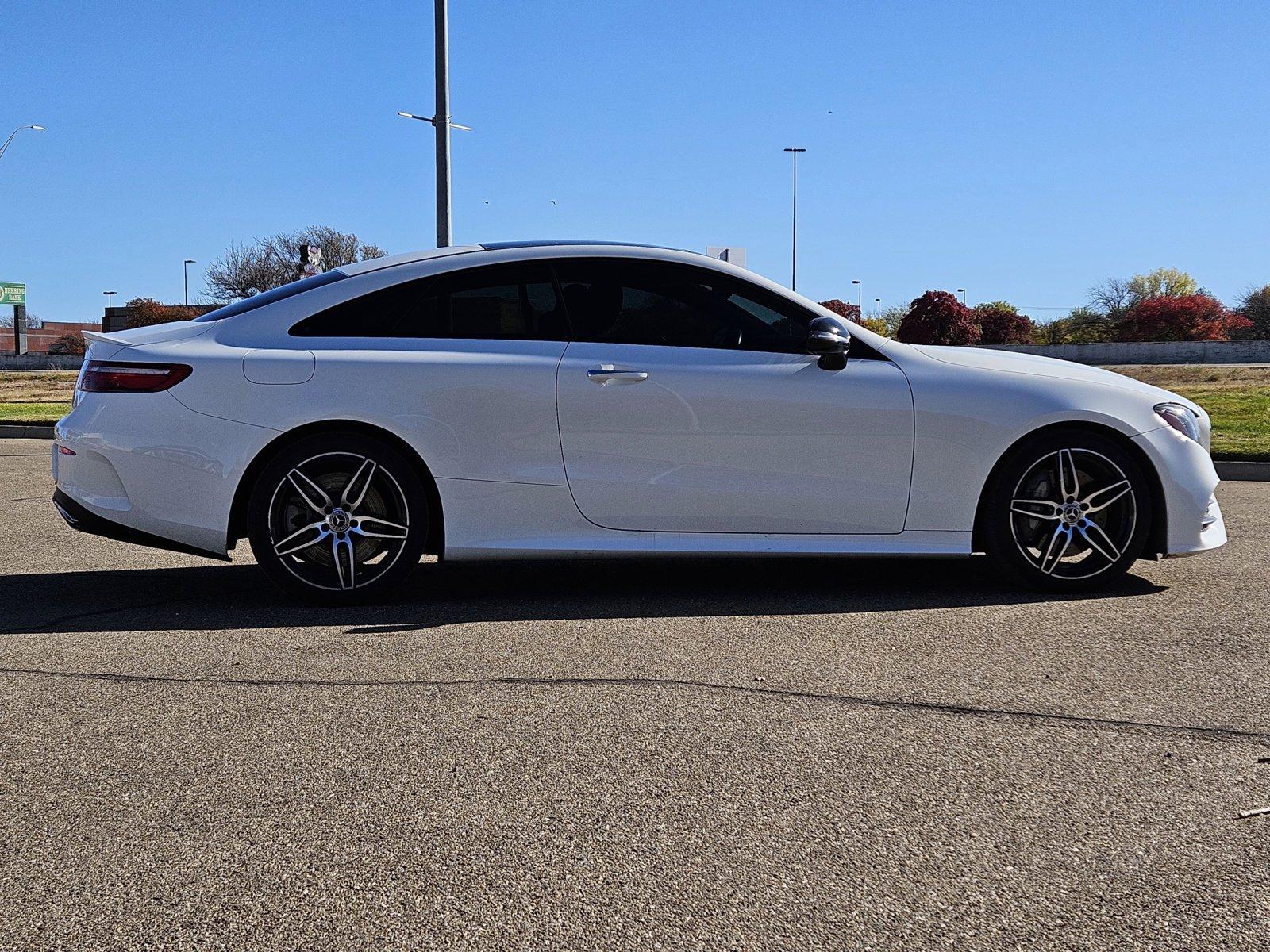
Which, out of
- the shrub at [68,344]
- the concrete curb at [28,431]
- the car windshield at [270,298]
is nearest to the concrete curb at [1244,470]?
the car windshield at [270,298]

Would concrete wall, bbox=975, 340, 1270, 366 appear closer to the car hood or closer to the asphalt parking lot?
the car hood

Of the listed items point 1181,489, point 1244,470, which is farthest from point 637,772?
point 1244,470

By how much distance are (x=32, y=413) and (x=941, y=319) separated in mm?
49403

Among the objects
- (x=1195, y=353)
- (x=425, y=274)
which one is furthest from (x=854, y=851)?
(x=1195, y=353)

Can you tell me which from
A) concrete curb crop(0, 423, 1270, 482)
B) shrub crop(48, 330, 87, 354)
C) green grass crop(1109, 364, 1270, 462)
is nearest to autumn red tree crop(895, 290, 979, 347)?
green grass crop(1109, 364, 1270, 462)

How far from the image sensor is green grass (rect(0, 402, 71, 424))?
2025 cm

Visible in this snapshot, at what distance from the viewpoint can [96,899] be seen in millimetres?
2377

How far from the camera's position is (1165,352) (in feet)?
176

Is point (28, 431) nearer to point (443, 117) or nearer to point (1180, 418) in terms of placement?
point (443, 117)

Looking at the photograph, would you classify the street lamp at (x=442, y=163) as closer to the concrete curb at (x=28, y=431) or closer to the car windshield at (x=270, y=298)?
the concrete curb at (x=28, y=431)

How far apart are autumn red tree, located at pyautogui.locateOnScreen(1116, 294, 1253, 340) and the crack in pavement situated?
230ft

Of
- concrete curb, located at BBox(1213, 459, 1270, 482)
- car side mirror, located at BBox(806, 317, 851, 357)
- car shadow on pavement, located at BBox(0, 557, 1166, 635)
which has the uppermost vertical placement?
car side mirror, located at BBox(806, 317, 851, 357)

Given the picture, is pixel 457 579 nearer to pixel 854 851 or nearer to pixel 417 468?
pixel 417 468

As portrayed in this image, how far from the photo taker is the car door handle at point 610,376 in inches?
207
